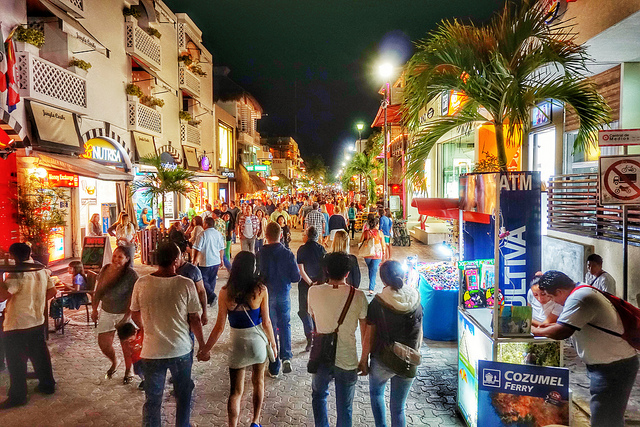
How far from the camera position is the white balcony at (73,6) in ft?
38.6

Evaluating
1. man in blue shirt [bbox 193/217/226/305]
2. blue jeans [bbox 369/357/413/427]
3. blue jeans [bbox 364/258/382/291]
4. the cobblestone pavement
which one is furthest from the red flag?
blue jeans [bbox 369/357/413/427]

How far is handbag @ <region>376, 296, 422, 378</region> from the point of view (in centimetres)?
347

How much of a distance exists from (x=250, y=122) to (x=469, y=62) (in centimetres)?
3561

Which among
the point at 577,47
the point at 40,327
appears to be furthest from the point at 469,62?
the point at 40,327

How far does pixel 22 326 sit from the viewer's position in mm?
4789

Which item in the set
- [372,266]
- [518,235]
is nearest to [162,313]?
[518,235]

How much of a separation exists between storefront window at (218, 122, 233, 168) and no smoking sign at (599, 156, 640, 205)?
2701cm

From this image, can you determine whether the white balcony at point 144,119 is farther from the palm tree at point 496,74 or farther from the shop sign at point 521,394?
the shop sign at point 521,394

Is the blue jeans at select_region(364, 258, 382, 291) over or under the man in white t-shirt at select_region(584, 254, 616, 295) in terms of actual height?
under

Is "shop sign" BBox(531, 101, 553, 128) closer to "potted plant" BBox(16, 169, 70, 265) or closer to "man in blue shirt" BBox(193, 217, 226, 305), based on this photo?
"man in blue shirt" BBox(193, 217, 226, 305)

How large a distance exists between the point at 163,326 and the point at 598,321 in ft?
11.3

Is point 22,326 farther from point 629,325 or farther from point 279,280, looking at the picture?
point 629,325

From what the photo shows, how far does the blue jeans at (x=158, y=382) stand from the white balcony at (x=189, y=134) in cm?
2037

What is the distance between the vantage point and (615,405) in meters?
3.35
